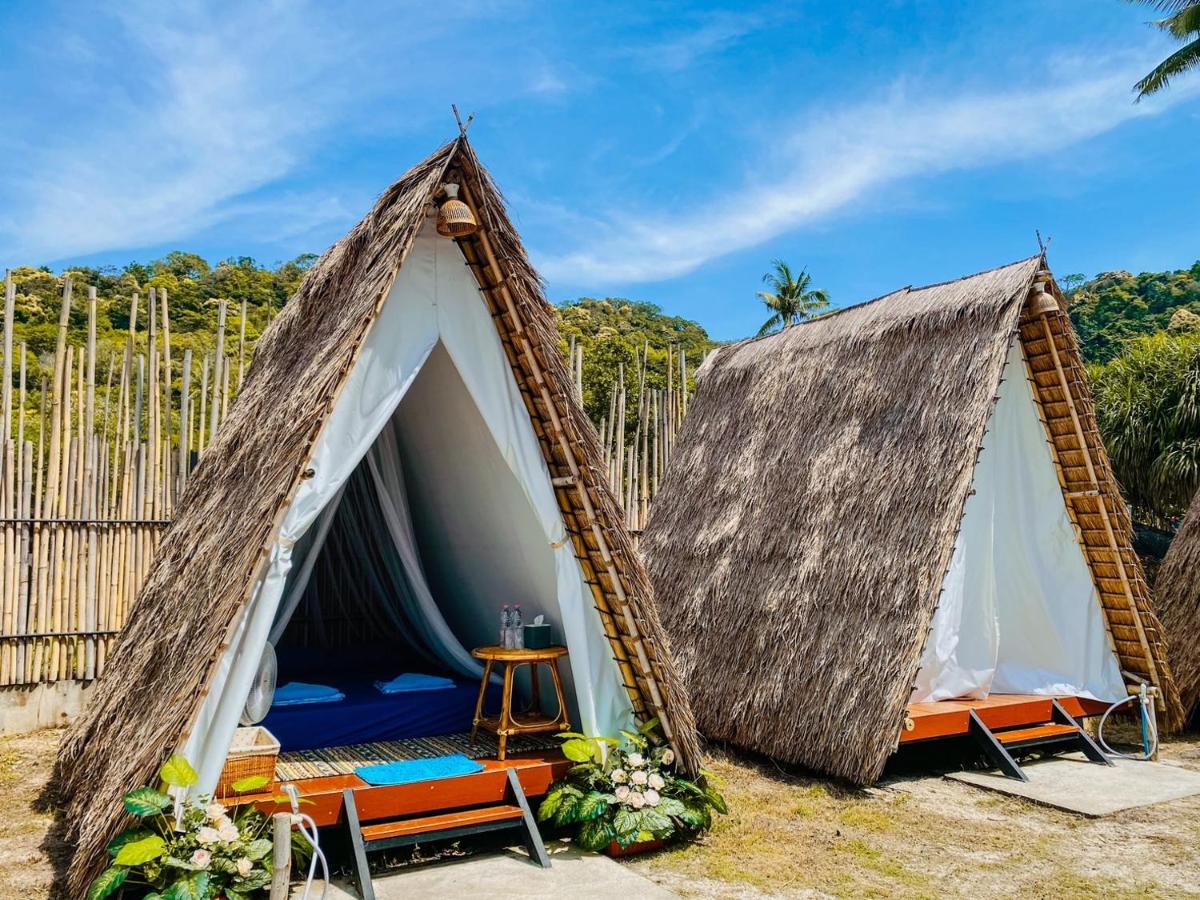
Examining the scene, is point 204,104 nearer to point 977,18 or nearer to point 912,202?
point 977,18

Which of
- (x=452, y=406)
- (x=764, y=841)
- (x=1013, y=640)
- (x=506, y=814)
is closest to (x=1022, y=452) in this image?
(x=1013, y=640)

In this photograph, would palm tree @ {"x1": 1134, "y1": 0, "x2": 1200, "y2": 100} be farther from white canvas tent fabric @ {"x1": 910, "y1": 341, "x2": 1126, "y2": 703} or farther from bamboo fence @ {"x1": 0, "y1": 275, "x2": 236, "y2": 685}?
bamboo fence @ {"x1": 0, "y1": 275, "x2": 236, "y2": 685}

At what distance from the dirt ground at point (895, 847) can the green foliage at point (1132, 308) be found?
15006 mm

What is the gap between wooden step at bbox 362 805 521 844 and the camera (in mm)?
3352

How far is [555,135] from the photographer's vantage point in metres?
6.79

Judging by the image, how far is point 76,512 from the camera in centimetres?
576

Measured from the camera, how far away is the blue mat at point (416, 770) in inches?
139

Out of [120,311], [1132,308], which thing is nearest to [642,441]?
[120,311]

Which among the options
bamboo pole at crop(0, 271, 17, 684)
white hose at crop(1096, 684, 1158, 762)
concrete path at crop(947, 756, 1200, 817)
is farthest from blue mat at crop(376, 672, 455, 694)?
white hose at crop(1096, 684, 1158, 762)

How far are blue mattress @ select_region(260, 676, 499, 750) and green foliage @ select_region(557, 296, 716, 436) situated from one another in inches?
164

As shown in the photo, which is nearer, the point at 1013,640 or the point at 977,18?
the point at 1013,640

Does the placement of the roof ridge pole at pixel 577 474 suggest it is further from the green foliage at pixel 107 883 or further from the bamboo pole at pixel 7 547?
the bamboo pole at pixel 7 547

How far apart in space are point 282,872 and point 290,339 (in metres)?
2.82

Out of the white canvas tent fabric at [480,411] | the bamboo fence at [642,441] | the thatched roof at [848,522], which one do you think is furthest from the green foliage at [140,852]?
the bamboo fence at [642,441]
